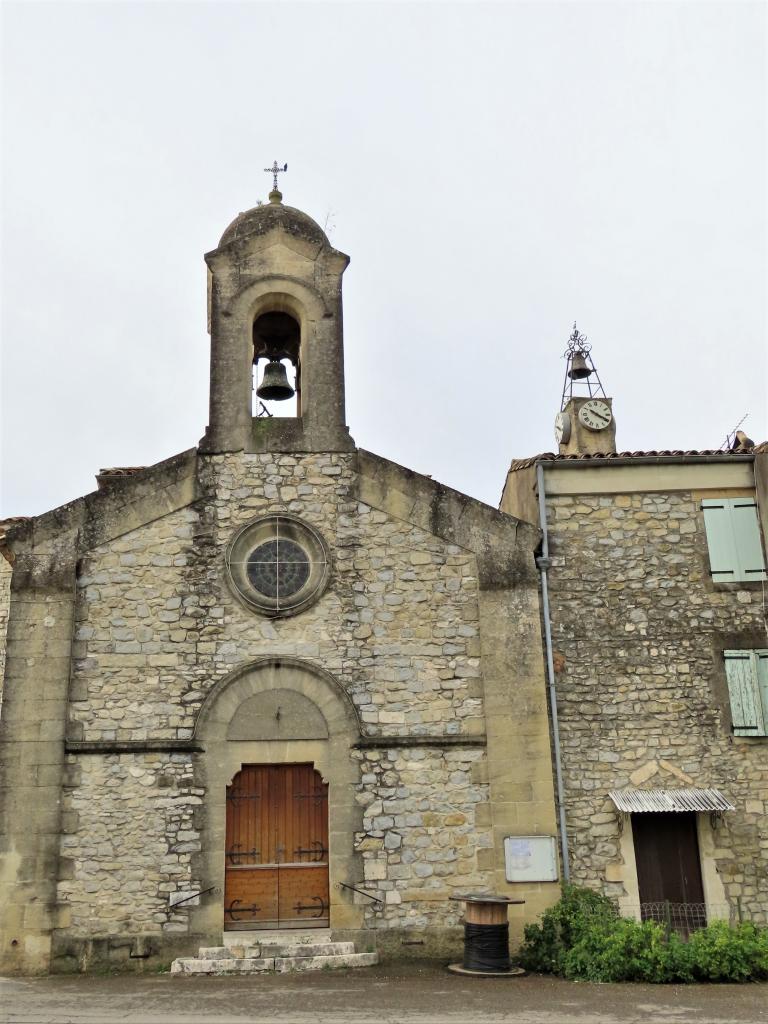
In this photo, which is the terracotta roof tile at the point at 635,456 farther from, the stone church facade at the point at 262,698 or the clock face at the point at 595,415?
the clock face at the point at 595,415

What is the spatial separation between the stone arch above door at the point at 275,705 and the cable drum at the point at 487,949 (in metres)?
2.66

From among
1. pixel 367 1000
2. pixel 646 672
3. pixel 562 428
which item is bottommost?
pixel 367 1000

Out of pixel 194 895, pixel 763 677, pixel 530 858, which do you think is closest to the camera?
pixel 194 895

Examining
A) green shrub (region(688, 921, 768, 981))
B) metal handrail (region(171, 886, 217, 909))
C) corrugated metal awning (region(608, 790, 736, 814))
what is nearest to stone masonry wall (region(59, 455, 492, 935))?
metal handrail (region(171, 886, 217, 909))

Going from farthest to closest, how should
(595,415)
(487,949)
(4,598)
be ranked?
(595,415) < (4,598) < (487,949)

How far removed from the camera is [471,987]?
10.1m

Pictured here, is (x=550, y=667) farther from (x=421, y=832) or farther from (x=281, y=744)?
(x=281, y=744)

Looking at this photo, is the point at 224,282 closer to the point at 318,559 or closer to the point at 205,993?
the point at 318,559

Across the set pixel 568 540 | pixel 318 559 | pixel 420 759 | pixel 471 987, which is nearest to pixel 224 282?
pixel 318 559

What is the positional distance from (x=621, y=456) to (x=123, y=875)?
8483 mm

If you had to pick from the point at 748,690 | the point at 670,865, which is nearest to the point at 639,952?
the point at 670,865

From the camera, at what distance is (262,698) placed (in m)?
12.2

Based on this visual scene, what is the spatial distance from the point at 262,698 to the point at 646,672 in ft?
16.7

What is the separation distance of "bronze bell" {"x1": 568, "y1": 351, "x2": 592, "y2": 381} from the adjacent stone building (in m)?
5.60
